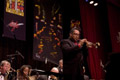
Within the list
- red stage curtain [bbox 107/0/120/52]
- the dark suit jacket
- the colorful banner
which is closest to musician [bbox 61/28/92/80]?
the dark suit jacket

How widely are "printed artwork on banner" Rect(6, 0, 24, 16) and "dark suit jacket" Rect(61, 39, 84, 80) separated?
289 cm

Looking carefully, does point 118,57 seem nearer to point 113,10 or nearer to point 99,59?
Answer: point 99,59

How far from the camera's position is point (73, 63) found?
10.0 feet

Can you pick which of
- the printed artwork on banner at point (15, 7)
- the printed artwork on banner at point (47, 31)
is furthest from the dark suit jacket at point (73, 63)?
the printed artwork on banner at point (47, 31)

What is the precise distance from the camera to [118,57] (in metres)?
1.86

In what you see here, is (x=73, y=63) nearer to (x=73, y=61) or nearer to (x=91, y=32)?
(x=73, y=61)

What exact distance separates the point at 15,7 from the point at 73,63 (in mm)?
3233

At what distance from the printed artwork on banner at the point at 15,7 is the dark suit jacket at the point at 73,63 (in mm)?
2893

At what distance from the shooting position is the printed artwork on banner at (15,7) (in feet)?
18.1

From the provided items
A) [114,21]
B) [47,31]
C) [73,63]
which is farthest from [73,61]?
[114,21]

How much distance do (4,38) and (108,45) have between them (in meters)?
3.72

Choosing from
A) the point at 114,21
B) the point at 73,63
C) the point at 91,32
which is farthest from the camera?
the point at 114,21

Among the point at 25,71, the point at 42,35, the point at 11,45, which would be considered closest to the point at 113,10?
the point at 42,35

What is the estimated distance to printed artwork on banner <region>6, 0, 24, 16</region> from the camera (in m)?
5.53
